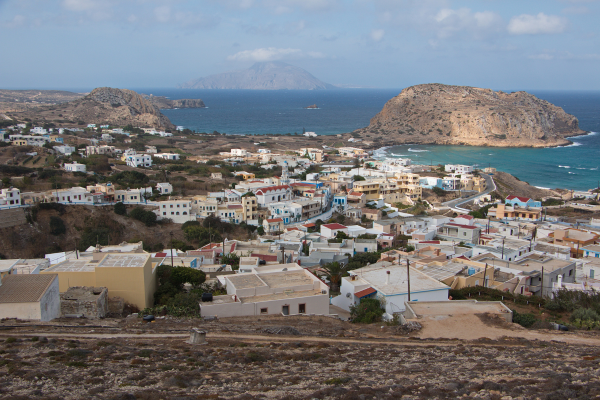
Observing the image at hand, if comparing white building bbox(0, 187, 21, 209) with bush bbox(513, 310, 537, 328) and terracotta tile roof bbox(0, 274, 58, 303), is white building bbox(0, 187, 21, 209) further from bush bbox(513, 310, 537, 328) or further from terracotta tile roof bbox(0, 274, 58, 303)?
bush bbox(513, 310, 537, 328)

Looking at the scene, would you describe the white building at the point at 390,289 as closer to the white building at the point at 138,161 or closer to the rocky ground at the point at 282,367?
the rocky ground at the point at 282,367

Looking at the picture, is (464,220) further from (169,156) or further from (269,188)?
(169,156)

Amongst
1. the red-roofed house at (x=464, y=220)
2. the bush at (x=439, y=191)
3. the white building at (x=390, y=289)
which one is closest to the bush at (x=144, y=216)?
the red-roofed house at (x=464, y=220)

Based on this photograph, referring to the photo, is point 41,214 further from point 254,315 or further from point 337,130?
point 337,130

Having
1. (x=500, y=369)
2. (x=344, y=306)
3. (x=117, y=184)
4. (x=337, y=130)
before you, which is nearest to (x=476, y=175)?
(x=117, y=184)

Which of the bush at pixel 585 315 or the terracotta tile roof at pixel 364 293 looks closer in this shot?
the bush at pixel 585 315
